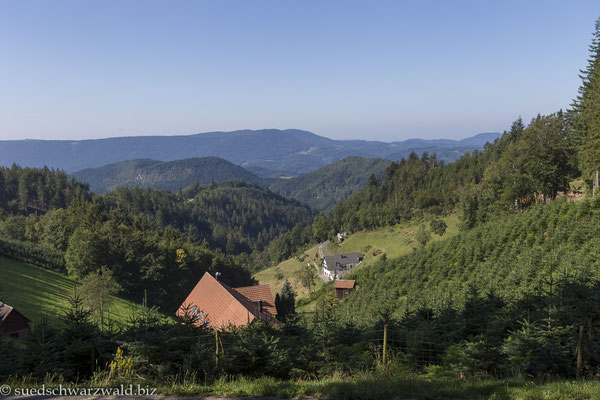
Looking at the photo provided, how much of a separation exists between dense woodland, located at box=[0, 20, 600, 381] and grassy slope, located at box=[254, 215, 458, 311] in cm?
940

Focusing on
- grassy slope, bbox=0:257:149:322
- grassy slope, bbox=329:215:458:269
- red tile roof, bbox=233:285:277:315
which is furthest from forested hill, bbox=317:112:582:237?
grassy slope, bbox=0:257:149:322

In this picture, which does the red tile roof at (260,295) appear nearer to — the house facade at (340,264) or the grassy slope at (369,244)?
the grassy slope at (369,244)

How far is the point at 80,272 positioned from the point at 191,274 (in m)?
20.2

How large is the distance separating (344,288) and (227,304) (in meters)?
25.5

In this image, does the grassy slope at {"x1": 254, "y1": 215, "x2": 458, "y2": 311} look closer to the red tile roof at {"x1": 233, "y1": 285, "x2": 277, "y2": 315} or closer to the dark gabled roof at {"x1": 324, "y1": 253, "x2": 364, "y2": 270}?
the dark gabled roof at {"x1": 324, "y1": 253, "x2": 364, "y2": 270}

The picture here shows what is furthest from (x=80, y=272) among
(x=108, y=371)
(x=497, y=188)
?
(x=497, y=188)

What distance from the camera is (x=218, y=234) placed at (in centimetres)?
18650

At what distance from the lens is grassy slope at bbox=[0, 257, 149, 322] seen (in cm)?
3209

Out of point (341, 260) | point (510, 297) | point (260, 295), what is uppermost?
point (510, 297)

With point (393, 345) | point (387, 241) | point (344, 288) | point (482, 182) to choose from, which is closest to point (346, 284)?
point (344, 288)

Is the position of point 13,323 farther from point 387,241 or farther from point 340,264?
point 387,241

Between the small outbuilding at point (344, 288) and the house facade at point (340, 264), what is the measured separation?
22.7m

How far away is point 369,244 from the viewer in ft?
293

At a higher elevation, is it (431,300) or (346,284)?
(431,300)
